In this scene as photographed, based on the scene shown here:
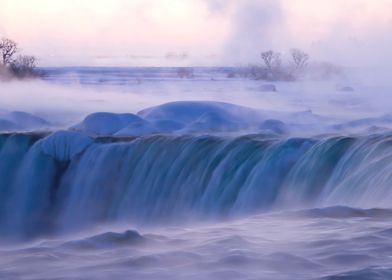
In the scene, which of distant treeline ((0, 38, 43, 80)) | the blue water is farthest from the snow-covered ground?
distant treeline ((0, 38, 43, 80))

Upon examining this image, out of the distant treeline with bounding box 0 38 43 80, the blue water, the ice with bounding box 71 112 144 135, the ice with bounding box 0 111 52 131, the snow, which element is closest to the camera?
the blue water

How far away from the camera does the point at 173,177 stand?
14219 millimetres

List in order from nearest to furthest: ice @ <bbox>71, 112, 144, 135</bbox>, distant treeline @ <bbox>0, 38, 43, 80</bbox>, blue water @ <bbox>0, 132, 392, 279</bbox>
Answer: blue water @ <bbox>0, 132, 392, 279</bbox>
ice @ <bbox>71, 112, 144, 135</bbox>
distant treeline @ <bbox>0, 38, 43, 80</bbox>

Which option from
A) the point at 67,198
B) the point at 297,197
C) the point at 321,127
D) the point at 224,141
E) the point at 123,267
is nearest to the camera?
the point at 123,267

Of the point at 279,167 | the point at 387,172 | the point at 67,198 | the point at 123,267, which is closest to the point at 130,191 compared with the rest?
the point at 67,198

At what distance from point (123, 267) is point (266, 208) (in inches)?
219

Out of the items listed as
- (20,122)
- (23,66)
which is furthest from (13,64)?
(20,122)

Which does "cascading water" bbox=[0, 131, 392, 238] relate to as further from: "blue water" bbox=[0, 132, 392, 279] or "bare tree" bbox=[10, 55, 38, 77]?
"bare tree" bbox=[10, 55, 38, 77]

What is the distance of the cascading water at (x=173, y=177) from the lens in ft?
38.4

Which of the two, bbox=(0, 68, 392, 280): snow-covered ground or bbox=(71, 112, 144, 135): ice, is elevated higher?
bbox=(71, 112, 144, 135): ice

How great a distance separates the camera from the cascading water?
11.7m

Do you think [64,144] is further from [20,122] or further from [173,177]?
[20,122]

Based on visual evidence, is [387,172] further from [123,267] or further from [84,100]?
[84,100]

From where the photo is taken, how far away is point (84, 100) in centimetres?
3488
